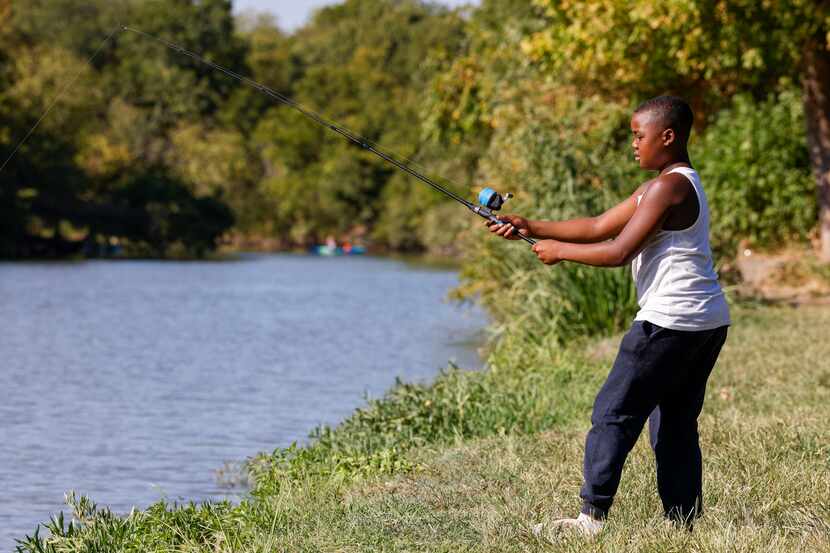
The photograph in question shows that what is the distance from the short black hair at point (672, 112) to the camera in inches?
216

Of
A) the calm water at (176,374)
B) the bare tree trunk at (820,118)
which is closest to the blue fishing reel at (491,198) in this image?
the calm water at (176,374)

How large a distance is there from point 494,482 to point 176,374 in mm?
11242

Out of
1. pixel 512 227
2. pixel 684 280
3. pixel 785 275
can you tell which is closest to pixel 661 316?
pixel 684 280

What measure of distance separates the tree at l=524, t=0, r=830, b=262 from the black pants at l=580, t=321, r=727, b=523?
1137 cm

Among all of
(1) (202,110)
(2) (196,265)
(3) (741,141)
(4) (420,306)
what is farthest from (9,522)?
(1) (202,110)

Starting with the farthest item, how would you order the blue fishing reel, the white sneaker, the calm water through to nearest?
the calm water → the blue fishing reel → the white sneaker

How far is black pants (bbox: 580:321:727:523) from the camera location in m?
5.41

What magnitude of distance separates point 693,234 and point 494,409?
388cm

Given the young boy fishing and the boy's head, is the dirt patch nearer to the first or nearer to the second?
the young boy fishing

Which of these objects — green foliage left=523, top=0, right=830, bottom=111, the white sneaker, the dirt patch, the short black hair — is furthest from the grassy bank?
the dirt patch

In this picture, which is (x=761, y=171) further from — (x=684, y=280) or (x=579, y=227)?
(x=684, y=280)

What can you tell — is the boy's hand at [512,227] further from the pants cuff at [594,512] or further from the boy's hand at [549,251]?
the pants cuff at [594,512]

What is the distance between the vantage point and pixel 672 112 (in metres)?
5.50

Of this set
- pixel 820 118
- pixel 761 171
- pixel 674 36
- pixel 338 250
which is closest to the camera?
pixel 674 36
